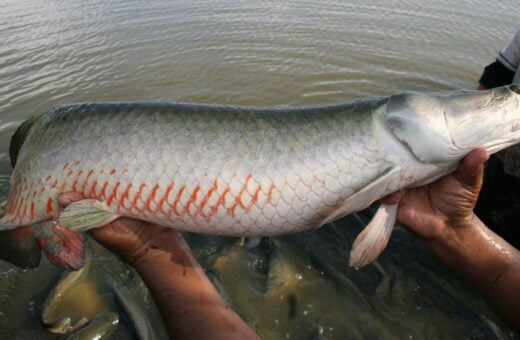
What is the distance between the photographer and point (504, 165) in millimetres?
3334

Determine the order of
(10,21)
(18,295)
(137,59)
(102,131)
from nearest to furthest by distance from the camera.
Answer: (102,131)
(18,295)
(137,59)
(10,21)

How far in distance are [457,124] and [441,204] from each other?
1.74 ft

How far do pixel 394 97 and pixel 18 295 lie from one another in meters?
3.06

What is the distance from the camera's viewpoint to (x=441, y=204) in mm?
2430

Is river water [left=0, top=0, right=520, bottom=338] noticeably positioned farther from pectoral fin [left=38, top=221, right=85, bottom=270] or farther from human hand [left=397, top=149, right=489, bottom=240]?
human hand [left=397, top=149, right=489, bottom=240]

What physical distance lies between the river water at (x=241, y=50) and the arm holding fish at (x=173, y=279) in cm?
353

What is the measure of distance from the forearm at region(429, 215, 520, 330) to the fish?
1.55ft

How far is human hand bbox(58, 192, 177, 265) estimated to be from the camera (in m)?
2.46

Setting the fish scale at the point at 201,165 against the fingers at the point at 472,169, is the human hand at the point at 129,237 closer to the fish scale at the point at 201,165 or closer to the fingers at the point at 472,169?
the fish scale at the point at 201,165

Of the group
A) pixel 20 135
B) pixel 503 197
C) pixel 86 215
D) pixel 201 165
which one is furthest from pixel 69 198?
pixel 503 197

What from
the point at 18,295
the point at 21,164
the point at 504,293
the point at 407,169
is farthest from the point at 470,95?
the point at 18,295

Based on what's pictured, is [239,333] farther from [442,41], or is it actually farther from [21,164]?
[442,41]

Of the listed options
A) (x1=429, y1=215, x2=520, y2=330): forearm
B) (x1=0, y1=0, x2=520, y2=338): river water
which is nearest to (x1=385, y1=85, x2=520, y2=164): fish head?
(x1=429, y1=215, x2=520, y2=330): forearm

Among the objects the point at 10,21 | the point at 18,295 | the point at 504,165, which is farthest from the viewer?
the point at 10,21
